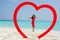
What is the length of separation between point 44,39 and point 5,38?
2374 mm

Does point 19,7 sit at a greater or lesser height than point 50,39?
greater

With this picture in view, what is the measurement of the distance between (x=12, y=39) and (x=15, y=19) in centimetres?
405

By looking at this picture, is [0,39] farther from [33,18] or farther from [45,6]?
[45,6]

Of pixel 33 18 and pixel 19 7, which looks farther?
pixel 33 18

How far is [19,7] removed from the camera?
10562 mm

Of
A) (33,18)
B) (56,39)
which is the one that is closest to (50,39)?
(56,39)

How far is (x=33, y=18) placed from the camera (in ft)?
38.4

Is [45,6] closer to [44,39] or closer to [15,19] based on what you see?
[15,19]

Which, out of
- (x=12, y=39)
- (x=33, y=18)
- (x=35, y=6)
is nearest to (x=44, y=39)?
(x=12, y=39)

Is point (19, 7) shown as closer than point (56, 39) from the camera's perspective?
Yes

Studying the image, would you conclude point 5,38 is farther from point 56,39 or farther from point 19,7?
point 19,7

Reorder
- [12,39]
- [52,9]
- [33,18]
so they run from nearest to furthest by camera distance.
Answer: [52,9]
[33,18]
[12,39]

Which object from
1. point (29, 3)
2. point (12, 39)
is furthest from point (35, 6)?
point (12, 39)

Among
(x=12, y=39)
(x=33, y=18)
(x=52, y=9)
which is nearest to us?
(x=52, y=9)
